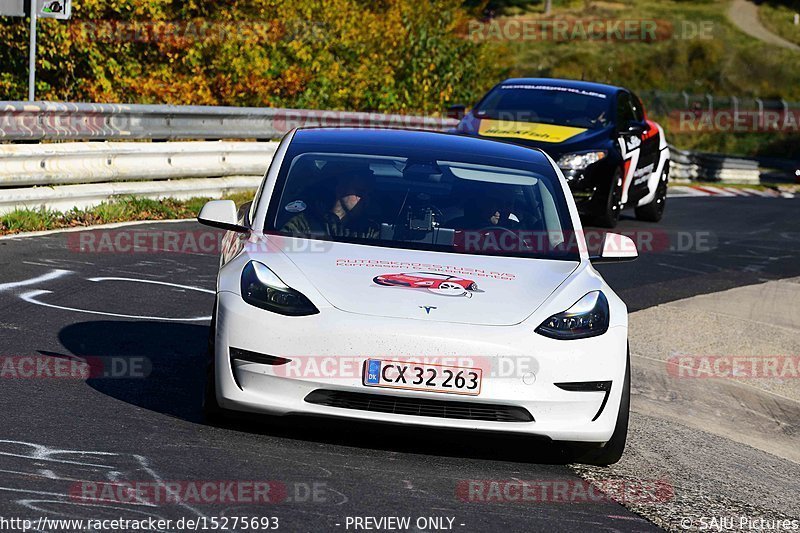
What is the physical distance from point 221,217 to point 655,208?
1223cm

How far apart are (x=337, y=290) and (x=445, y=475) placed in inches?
35.4

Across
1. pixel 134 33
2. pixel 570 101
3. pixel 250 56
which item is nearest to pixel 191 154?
pixel 570 101

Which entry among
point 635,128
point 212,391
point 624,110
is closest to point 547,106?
point 635,128

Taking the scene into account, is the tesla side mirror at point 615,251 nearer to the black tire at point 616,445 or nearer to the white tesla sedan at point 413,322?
the white tesla sedan at point 413,322

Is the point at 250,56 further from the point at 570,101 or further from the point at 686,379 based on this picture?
the point at 686,379

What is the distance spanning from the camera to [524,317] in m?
5.86

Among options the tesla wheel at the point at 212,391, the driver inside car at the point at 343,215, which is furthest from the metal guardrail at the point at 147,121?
the tesla wheel at the point at 212,391

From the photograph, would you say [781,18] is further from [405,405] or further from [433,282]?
[405,405]

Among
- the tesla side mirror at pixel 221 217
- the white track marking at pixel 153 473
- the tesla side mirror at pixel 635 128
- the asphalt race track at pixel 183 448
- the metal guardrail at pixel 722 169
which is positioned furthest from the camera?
the metal guardrail at pixel 722 169

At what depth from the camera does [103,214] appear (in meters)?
13.5

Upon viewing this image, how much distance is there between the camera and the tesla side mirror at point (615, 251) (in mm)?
6844

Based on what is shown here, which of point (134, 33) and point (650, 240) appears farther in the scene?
Answer: point (134, 33)

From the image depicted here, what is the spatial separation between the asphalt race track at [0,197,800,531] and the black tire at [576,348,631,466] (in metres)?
0.13

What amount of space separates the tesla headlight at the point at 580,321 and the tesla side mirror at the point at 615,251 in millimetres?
751
